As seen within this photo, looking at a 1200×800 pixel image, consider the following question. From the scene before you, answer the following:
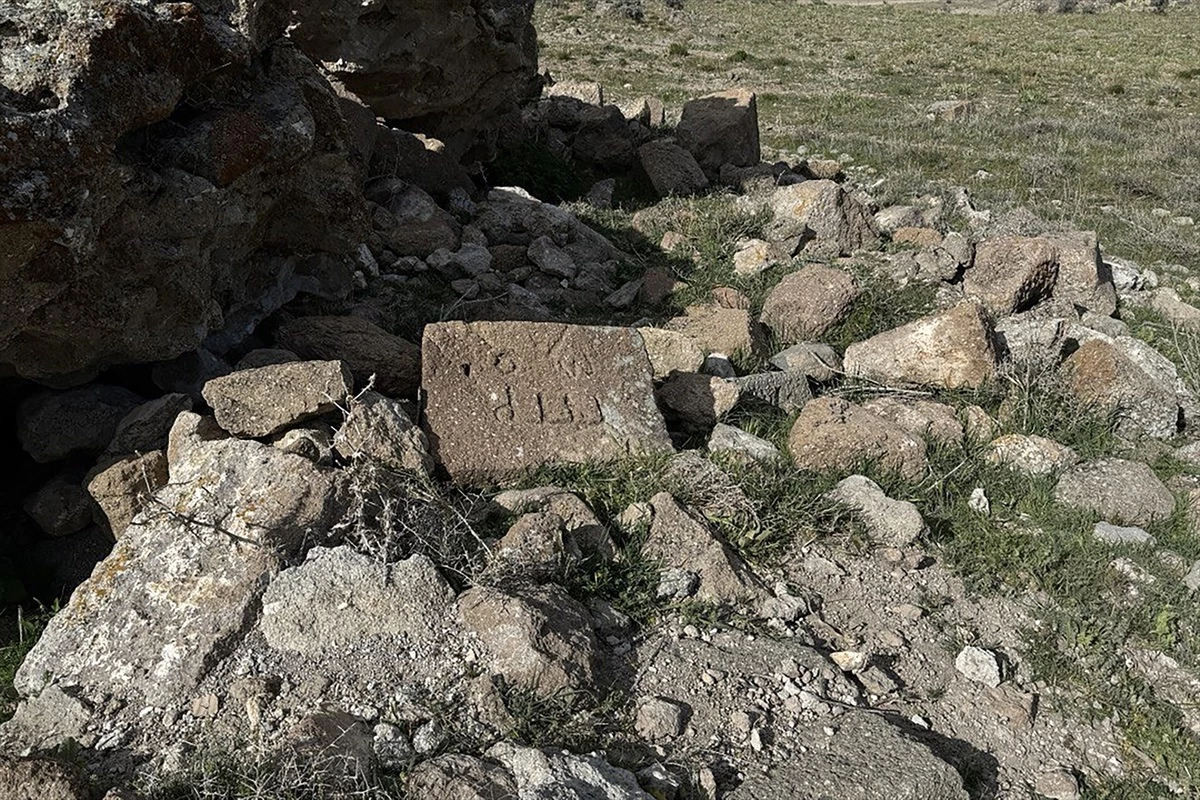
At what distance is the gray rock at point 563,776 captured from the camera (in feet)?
7.76

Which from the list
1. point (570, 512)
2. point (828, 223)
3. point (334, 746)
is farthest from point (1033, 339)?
point (334, 746)

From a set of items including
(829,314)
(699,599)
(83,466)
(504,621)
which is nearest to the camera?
(504,621)

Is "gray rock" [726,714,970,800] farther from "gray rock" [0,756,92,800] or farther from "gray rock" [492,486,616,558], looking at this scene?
"gray rock" [0,756,92,800]

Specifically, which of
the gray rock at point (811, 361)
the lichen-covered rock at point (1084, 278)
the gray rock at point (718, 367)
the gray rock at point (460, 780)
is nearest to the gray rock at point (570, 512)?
the gray rock at point (460, 780)

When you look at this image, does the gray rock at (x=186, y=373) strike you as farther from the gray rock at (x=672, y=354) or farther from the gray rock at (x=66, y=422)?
the gray rock at (x=672, y=354)

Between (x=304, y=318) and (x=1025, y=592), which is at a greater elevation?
(x=304, y=318)

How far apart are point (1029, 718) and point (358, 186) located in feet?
12.8

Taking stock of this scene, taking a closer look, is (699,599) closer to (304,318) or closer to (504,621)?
(504,621)

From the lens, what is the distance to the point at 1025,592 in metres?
3.68

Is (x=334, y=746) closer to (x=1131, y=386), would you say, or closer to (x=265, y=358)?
(x=265, y=358)

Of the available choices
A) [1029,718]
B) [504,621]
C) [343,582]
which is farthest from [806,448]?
[343,582]

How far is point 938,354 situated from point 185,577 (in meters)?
3.82

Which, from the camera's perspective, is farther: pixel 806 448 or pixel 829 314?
pixel 829 314

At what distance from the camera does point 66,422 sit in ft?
11.8
